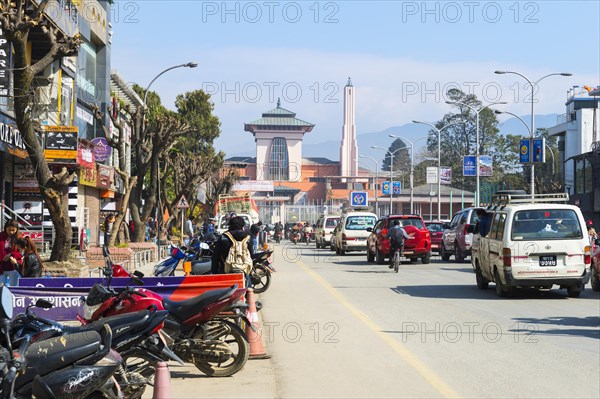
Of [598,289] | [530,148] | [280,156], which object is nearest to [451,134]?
[280,156]

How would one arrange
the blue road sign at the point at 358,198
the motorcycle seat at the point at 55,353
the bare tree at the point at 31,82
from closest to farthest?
the motorcycle seat at the point at 55,353 < the bare tree at the point at 31,82 < the blue road sign at the point at 358,198

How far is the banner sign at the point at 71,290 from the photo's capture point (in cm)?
1248

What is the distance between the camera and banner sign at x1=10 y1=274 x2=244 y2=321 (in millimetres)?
12484

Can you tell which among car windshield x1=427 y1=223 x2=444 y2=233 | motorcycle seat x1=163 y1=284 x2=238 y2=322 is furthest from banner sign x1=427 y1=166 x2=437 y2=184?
motorcycle seat x1=163 y1=284 x2=238 y2=322

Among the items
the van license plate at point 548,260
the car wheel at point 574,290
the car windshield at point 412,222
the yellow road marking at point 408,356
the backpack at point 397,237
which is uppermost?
the car windshield at point 412,222

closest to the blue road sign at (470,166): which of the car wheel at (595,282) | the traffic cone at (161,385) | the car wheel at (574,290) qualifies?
the car wheel at (595,282)

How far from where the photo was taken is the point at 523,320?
1595 cm

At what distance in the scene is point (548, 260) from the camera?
19.7 meters

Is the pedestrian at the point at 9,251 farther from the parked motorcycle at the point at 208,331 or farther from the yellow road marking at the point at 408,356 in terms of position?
the yellow road marking at the point at 408,356

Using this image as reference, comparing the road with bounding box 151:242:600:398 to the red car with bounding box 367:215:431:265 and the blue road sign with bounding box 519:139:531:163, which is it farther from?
the blue road sign with bounding box 519:139:531:163

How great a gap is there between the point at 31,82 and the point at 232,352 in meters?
11.1

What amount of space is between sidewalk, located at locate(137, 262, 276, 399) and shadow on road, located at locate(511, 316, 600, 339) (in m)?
5.02

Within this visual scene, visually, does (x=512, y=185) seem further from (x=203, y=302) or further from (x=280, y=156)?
(x=203, y=302)

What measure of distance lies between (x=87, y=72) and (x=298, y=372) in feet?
124
